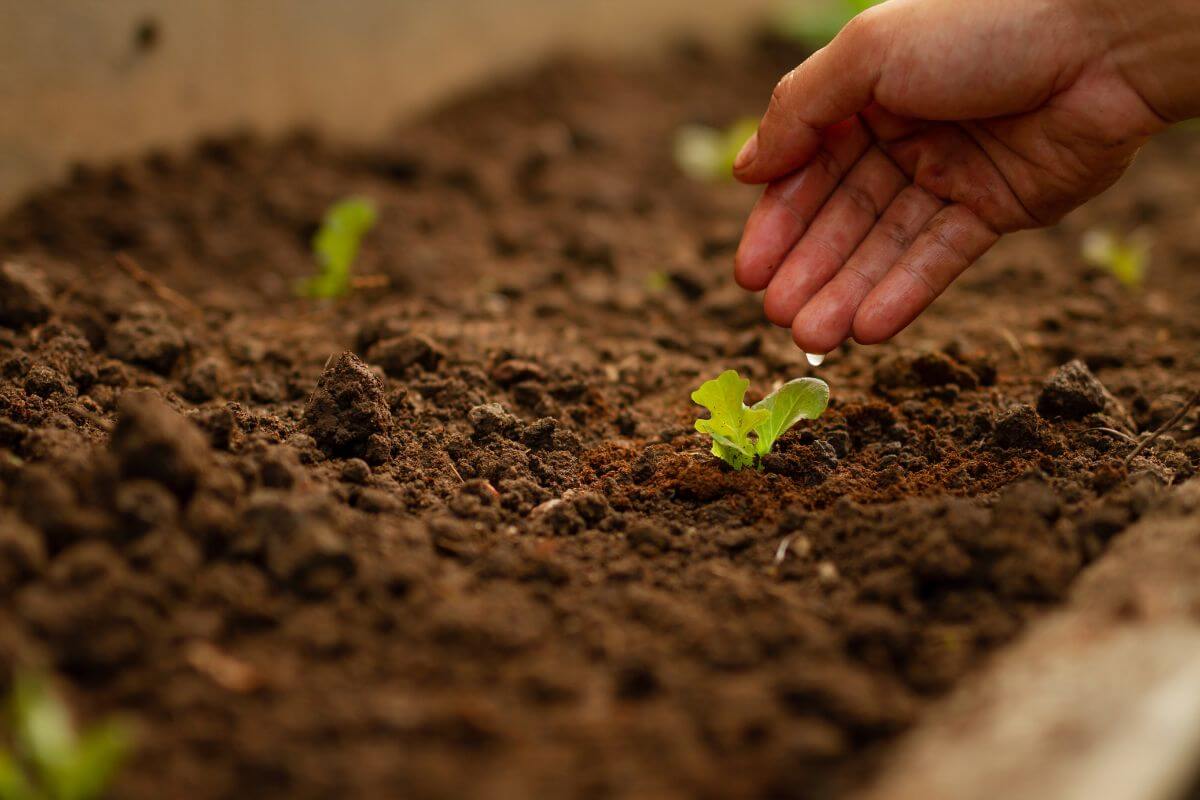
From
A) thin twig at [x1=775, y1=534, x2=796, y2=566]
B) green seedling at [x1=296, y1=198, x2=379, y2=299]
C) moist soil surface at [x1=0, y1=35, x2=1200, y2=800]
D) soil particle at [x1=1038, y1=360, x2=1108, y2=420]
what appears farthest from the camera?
green seedling at [x1=296, y1=198, x2=379, y2=299]

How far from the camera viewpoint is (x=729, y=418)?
6.68ft

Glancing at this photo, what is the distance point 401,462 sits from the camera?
6.62 feet

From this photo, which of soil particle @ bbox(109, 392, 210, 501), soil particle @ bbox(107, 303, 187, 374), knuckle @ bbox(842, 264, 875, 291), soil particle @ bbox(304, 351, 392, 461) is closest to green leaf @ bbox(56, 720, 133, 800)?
soil particle @ bbox(109, 392, 210, 501)

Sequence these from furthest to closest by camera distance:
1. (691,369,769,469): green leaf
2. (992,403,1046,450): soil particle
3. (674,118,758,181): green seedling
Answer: (674,118,758,181): green seedling
(992,403,1046,450): soil particle
(691,369,769,469): green leaf

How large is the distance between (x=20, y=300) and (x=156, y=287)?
42cm

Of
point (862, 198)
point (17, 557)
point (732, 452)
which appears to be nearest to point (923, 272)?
point (862, 198)

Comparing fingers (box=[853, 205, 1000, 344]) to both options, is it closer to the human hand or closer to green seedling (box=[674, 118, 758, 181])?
the human hand

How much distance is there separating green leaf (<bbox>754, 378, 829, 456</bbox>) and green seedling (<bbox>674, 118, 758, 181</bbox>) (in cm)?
201

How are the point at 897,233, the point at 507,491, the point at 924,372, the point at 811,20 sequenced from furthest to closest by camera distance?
the point at 811,20, the point at 924,372, the point at 897,233, the point at 507,491

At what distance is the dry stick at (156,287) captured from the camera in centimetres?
284

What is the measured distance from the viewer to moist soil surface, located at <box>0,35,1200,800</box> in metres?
1.30

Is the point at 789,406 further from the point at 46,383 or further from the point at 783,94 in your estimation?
the point at 46,383

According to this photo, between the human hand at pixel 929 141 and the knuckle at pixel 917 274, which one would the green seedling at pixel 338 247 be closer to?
the human hand at pixel 929 141

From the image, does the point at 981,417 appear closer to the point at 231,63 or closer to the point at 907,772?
the point at 907,772
